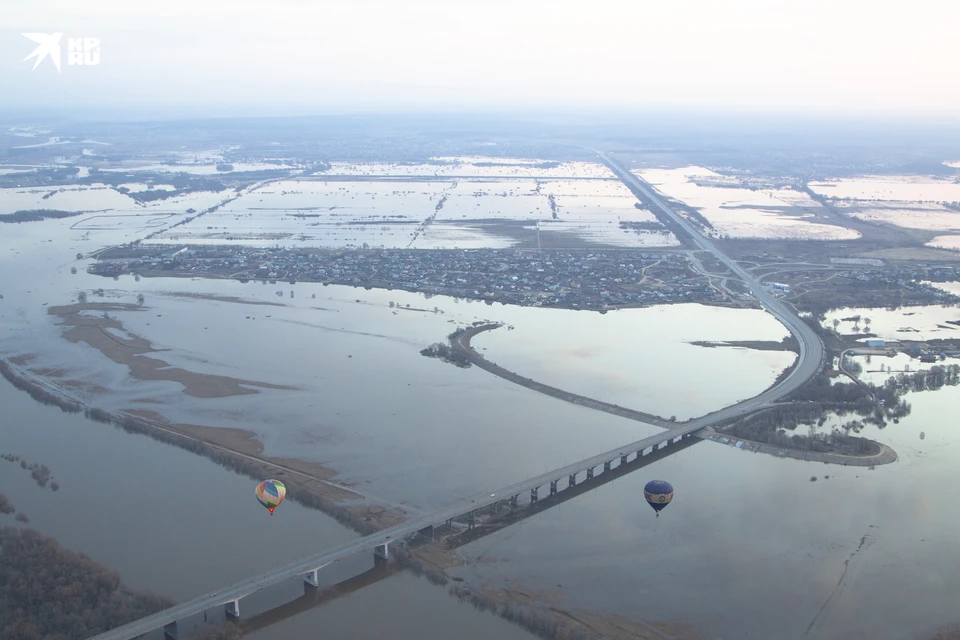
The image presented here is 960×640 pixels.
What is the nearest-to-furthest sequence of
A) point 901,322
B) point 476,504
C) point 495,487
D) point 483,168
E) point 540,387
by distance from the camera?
1. point 476,504
2. point 495,487
3. point 540,387
4. point 901,322
5. point 483,168

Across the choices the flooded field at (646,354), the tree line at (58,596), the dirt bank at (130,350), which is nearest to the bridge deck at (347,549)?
the tree line at (58,596)

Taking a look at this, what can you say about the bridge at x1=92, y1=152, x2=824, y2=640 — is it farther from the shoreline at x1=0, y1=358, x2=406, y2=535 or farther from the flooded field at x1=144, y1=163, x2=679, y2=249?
the flooded field at x1=144, y1=163, x2=679, y2=249

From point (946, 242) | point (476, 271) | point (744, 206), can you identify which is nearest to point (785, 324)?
point (476, 271)

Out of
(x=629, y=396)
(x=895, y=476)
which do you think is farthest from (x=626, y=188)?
(x=895, y=476)

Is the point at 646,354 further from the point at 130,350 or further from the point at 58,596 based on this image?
the point at 58,596

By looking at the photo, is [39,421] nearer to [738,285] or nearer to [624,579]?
[624,579]

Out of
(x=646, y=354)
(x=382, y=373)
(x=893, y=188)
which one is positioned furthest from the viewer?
(x=893, y=188)
